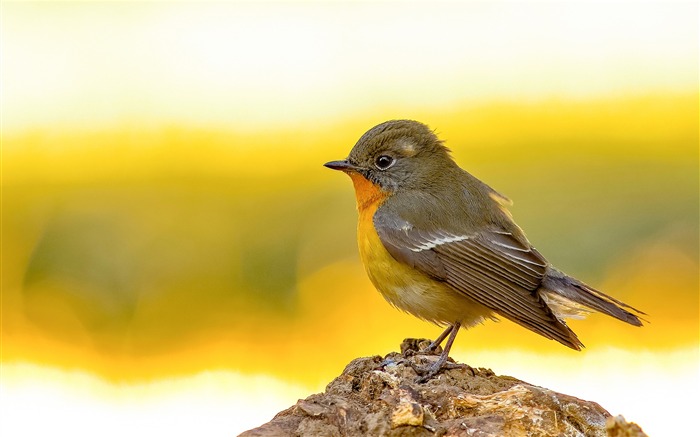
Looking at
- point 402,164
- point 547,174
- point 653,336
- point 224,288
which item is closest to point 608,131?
point 547,174

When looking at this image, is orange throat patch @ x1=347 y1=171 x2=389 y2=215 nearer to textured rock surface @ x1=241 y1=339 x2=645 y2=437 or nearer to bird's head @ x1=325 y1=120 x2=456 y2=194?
bird's head @ x1=325 y1=120 x2=456 y2=194

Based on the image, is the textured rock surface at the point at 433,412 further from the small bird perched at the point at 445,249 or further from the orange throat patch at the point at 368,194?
the orange throat patch at the point at 368,194

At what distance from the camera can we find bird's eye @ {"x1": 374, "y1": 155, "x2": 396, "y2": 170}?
22.3 ft

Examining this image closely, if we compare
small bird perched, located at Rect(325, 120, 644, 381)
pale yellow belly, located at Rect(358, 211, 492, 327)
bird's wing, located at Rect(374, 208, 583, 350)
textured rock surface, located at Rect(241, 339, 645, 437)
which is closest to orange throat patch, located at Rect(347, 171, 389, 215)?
A: small bird perched, located at Rect(325, 120, 644, 381)

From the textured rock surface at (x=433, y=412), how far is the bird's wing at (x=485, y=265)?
104cm

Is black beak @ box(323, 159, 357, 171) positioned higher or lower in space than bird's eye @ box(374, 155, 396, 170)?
lower

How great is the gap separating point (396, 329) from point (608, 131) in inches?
187

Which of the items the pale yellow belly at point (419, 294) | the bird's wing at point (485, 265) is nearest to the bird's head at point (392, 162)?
the bird's wing at point (485, 265)

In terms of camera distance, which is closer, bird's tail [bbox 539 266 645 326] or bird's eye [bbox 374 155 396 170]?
bird's tail [bbox 539 266 645 326]

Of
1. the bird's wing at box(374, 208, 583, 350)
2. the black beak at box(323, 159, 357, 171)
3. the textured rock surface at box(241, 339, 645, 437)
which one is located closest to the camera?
the textured rock surface at box(241, 339, 645, 437)

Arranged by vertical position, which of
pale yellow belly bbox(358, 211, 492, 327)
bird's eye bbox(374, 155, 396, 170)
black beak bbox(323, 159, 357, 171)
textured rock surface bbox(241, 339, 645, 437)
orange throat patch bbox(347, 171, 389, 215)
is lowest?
textured rock surface bbox(241, 339, 645, 437)

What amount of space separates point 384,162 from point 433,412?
2.46 metres

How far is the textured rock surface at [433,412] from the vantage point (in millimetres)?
4465

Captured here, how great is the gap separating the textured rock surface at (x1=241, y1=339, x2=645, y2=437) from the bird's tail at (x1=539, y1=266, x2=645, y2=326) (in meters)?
1.38
